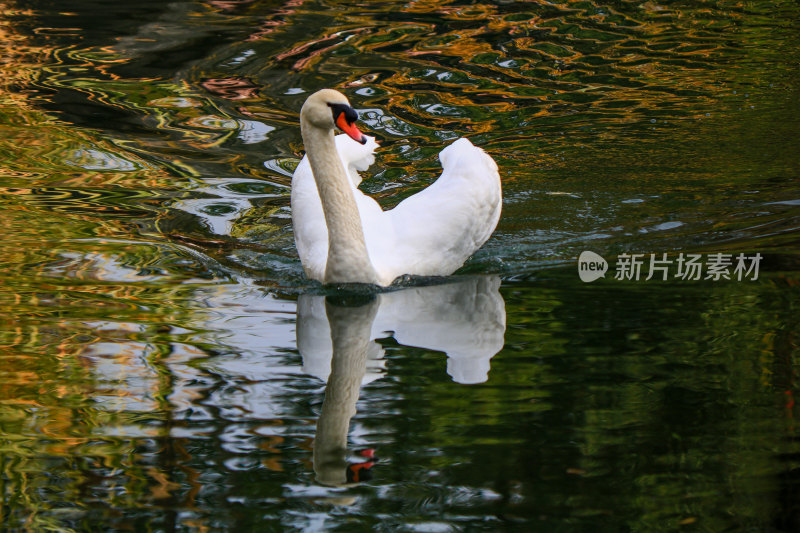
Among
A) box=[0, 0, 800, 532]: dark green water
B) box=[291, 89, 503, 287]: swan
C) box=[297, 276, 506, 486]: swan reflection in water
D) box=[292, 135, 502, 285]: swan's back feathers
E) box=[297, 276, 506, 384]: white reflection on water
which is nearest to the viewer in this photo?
box=[0, 0, 800, 532]: dark green water

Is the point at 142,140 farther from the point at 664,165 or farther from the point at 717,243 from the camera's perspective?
the point at 717,243

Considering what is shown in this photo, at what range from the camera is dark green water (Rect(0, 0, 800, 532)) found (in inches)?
142

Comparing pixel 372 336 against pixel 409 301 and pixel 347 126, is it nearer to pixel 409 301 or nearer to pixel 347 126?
pixel 409 301

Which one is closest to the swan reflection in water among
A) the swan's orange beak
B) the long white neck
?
the long white neck

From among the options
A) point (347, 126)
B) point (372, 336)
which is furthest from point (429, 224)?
point (372, 336)

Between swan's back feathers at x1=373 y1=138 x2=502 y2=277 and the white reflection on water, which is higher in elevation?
swan's back feathers at x1=373 y1=138 x2=502 y2=277

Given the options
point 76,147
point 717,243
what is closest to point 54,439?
point 717,243

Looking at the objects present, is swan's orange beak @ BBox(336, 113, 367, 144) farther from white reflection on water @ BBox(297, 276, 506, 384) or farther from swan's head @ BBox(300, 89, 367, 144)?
white reflection on water @ BBox(297, 276, 506, 384)

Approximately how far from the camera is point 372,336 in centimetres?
514

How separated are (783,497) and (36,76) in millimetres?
9783

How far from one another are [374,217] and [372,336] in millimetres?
1498

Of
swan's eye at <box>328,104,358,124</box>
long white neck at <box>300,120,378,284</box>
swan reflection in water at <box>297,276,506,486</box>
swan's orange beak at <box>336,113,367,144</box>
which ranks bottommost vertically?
swan reflection in water at <box>297,276,506,486</box>

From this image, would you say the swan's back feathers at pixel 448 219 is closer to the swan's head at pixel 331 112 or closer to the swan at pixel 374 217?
the swan at pixel 374 217

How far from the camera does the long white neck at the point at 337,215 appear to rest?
5695mm
